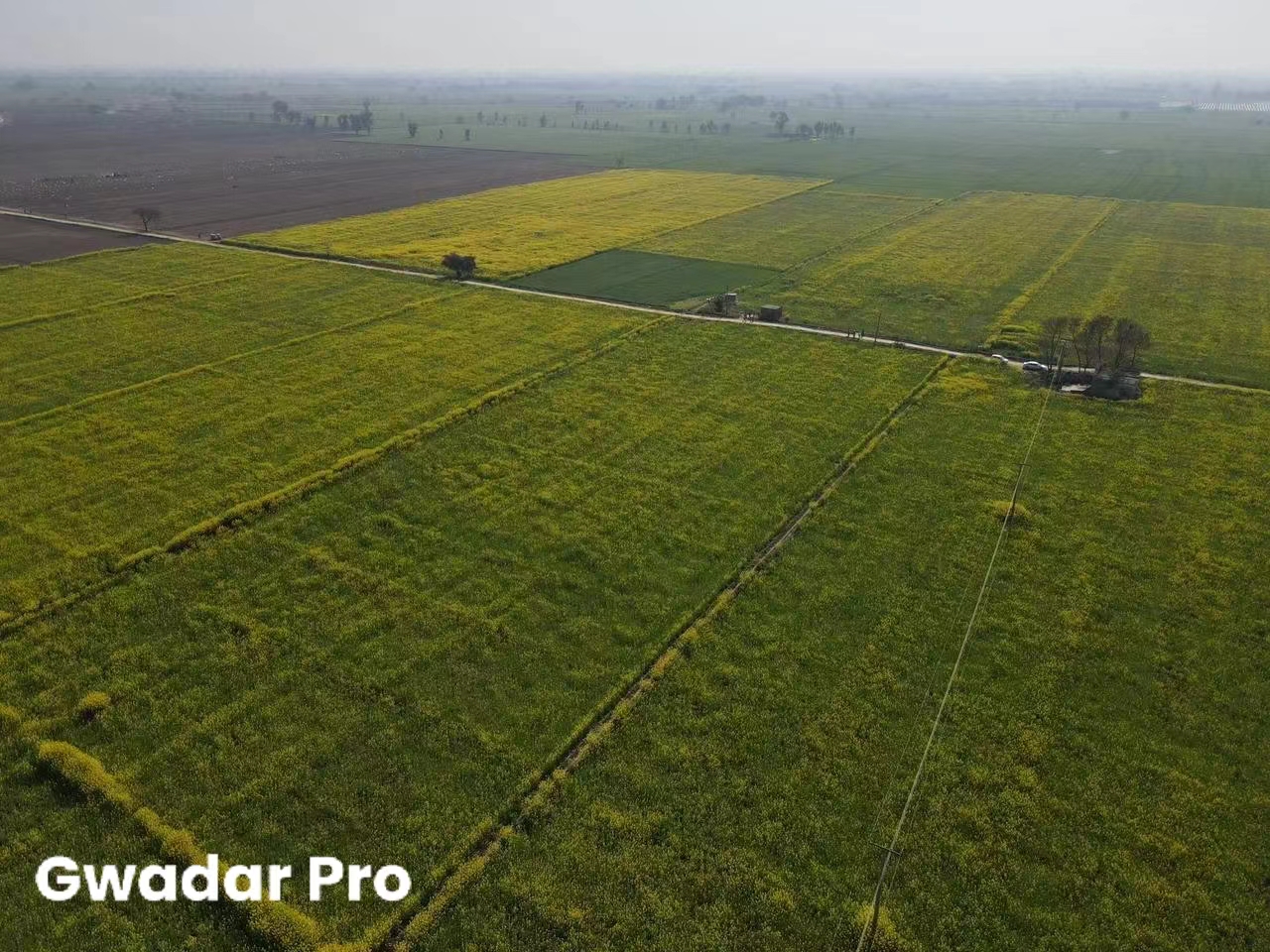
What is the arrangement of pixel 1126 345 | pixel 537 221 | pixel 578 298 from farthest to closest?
pixel 537 221, pixel 578 298, pixel 1126 345

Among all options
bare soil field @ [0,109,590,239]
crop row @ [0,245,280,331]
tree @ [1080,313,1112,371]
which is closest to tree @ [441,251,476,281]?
crop row @ [0,245,280,331]

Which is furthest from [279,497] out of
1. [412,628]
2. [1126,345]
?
[1126,345]

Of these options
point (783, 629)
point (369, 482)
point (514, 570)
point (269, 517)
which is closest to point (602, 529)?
point (514, 570)

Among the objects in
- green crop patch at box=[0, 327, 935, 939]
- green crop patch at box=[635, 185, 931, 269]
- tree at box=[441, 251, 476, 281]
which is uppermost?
green crop patch at box=[635, 185, 931, 269]

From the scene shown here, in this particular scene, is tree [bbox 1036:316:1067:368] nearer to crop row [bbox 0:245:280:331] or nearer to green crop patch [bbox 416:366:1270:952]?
green crop patch [bbox 416:366:1270:952]

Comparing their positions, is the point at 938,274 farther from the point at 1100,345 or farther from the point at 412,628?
the point at 412,628
